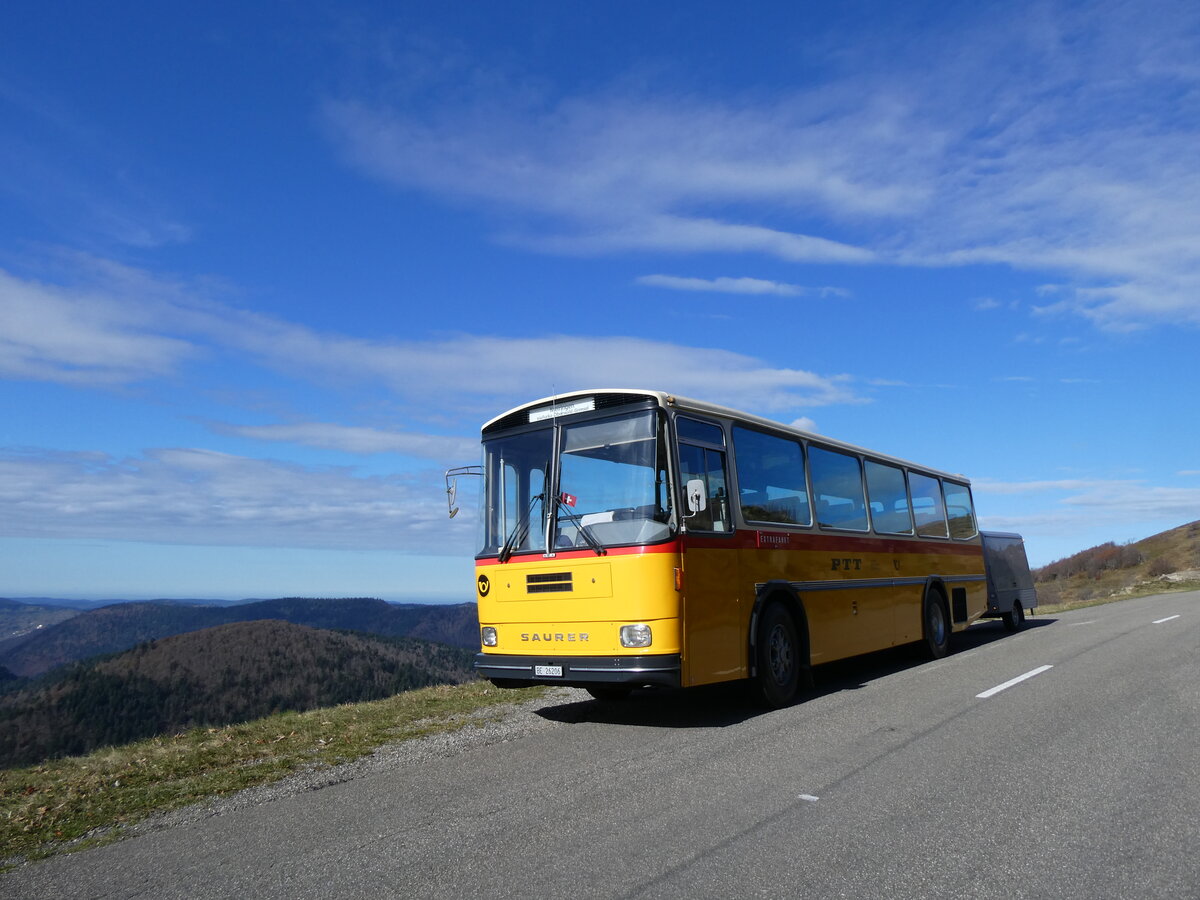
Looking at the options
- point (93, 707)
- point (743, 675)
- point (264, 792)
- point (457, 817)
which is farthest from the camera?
point (93, 707)

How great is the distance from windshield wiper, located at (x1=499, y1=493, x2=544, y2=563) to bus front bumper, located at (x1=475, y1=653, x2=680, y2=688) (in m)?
1.03

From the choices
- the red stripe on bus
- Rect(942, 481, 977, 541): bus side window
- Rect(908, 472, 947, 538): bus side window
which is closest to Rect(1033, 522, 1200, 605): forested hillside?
Rect(942, 481, 977, 541): bus side window

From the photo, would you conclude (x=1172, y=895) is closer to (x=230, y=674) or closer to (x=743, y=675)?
(x=743, y=675)

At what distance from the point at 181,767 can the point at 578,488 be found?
4223 millimetres

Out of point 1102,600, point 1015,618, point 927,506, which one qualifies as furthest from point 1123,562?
point 927,506

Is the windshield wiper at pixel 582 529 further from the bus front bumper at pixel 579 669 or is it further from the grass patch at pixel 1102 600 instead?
the grass patch at pixel 1102 600

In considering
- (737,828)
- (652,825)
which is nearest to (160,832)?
(652,825)

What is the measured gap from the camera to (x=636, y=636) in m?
7.87

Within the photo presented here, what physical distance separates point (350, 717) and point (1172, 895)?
806 centimetres

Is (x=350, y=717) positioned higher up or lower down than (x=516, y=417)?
lower down

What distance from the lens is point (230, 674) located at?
90812mm

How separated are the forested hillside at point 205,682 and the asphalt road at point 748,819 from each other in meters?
75.7

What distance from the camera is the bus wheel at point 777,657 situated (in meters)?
8.95

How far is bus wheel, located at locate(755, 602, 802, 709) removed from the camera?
8.95 m
